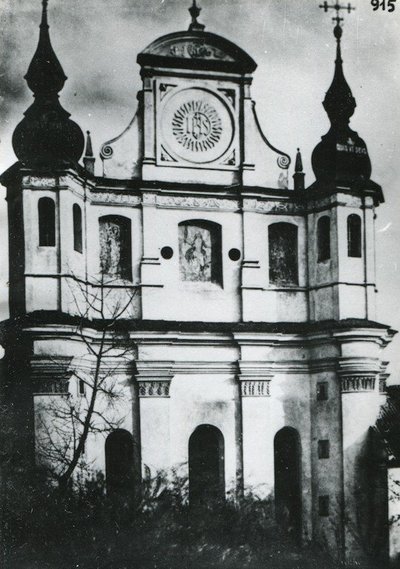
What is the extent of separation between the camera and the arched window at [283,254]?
2370 cm

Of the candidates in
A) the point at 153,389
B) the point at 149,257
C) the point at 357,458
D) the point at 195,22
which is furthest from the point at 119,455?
the point at 195,22

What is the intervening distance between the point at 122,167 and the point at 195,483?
775 cm

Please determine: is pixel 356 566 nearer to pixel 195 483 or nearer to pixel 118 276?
pixel 195 483

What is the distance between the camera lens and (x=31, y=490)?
1905 centimetres

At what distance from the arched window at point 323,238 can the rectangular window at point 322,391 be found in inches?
122

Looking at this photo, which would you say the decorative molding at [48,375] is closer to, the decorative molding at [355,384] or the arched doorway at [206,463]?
the arched doorway at [206,463]

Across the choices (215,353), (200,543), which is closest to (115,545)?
(200,543)

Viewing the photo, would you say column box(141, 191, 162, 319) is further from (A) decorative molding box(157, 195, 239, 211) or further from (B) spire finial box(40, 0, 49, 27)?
(B) spire finial box(40, 0, 49, 27)

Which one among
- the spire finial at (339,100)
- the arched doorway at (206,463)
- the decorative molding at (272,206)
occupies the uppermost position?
the spire finial at (339,100)

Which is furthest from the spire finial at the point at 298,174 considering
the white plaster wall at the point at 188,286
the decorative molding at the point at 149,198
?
the decorative molding at the point at 149,198

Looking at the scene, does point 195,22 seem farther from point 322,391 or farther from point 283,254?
point 322,391

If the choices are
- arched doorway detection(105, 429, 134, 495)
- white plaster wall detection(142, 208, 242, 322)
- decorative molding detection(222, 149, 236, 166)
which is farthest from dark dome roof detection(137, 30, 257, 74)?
arched doorway detection(105, 429, 134, 495)

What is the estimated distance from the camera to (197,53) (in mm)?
23016

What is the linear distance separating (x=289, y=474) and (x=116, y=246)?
697 cm
